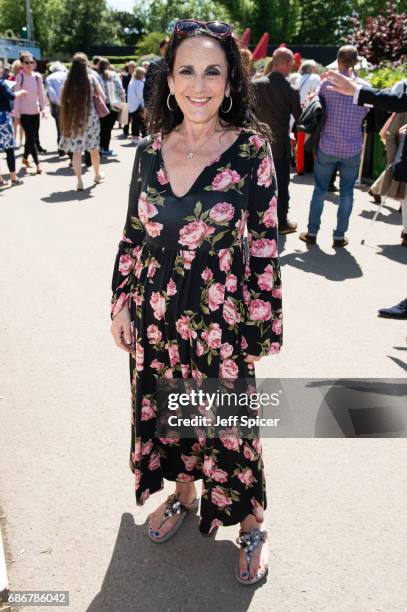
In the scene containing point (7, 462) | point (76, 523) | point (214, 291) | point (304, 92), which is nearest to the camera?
point (214, 291)

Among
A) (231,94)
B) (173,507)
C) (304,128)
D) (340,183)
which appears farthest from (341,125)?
(173,507)

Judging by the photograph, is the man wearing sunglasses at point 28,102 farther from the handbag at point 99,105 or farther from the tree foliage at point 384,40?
the tree foliage at point 384,40

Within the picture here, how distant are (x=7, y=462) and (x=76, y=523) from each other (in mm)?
633

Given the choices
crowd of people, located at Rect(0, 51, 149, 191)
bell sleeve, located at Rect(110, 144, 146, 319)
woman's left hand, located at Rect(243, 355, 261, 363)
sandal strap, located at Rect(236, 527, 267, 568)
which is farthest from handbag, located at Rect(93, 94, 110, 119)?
sandal strap, located at Rect(236, 527, 267, 568)

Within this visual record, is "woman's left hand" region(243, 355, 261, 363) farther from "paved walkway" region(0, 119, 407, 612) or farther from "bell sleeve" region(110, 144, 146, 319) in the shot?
"paved walkway" region(0, 119, 407, 612)

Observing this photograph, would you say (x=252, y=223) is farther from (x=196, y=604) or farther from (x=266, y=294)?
(x=196, y=604)

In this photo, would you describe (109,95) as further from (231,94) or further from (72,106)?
(231,94)

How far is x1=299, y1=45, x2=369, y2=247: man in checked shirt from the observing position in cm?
658

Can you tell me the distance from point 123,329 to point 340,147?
190 inches

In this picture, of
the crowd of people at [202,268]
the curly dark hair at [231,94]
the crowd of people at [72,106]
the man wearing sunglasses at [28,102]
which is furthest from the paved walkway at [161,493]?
the man wearing sunglasses at [28,102]

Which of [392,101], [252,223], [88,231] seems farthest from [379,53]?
[252,223]

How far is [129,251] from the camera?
100 inches

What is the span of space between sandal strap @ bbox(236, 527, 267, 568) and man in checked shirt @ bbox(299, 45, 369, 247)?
16.0 ft

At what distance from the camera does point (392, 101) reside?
172 inches
